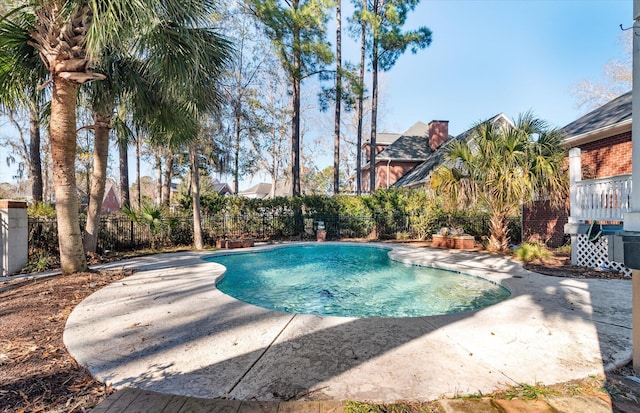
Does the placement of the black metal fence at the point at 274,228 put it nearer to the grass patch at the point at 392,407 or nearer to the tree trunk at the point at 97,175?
the tree trunk at the point at 97,175

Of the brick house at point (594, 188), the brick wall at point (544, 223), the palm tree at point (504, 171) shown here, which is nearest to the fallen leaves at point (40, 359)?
the brick house at point (594, 188)

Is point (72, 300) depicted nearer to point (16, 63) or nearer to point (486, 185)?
point (16, 63)

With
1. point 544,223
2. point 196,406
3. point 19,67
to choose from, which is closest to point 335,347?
point 196,406

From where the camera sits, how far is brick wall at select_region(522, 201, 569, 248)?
35.3ft

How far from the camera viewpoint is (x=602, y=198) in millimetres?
7262

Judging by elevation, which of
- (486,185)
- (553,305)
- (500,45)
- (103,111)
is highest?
(500,45)

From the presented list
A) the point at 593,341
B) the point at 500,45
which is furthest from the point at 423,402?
the point at 500,45

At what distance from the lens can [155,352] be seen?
2791 millimetres

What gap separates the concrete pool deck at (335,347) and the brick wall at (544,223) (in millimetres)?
7092

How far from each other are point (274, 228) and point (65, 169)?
9790 mm

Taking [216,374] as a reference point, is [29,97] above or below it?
above

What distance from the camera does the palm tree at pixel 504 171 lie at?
8.60 meters

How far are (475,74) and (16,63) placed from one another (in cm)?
2288

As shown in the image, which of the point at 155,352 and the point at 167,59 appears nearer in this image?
the point at 155,352
